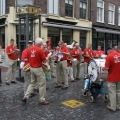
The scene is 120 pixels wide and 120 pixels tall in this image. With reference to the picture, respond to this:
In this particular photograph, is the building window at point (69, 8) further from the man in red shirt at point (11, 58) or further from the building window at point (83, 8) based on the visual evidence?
the man in red shirt at point (11, 58)

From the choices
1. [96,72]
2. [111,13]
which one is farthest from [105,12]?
[96,72]

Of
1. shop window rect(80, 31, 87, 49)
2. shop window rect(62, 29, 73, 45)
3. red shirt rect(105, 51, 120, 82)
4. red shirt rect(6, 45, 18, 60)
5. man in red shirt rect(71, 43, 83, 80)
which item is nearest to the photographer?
red shirt rect(105, 51, 120, 82)

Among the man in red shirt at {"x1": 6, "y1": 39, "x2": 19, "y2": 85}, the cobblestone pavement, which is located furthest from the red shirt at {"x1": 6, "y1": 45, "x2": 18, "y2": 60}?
the cobblestone pavement

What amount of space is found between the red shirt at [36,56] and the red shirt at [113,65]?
1.80m

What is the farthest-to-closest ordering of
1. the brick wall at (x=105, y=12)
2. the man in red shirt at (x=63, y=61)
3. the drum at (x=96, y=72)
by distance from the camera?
the brick wall at (x=105, y=12), the man in red shirt at (x=63, y=61), the drum at (x=96, y=72)

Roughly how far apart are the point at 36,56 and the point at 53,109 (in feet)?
5.08

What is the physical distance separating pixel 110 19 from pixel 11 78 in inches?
656

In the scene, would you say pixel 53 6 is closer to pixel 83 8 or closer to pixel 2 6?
pixel 83 8

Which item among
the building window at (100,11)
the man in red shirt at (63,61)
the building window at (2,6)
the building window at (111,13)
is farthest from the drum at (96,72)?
the building window at (111,13)

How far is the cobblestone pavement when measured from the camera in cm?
550

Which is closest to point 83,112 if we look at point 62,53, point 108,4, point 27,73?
point 27,73

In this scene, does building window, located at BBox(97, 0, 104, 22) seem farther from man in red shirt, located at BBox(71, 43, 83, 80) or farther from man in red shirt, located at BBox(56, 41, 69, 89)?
man in red shirt, located at BBox(56, 41, 69, 89)

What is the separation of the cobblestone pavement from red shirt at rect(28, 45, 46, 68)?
46.9 inches

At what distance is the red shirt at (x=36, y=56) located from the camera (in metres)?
6.21
